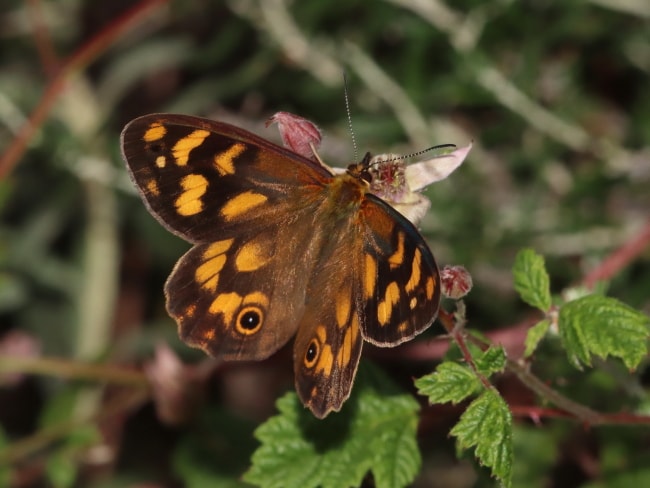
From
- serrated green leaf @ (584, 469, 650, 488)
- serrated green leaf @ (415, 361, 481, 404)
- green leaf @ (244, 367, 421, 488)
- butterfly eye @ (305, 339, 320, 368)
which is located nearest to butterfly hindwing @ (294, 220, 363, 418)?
butterfly eye @ (305, 339, 320, 368)

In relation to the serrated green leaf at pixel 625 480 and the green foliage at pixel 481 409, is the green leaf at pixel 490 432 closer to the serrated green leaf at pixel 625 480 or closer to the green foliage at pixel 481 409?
the green foliage at pixel 481 409

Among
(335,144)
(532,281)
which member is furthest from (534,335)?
(335,144)

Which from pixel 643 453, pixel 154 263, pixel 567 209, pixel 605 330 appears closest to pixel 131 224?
pixel 154 263

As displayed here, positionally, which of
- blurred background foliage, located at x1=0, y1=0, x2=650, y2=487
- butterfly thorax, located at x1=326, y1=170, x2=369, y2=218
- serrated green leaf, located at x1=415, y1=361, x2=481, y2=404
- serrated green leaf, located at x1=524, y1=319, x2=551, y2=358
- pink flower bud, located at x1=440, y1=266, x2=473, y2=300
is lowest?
serrated green leaf, located at x1=415, y1=361, x2=481, y2=404

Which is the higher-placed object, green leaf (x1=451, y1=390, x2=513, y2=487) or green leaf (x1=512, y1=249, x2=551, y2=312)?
green leaf (x1=512, y1=249, x2=551, y2=312)

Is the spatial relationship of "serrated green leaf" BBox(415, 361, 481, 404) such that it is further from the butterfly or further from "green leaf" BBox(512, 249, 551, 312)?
"green leaf" BBox(512, 249, 551, 312)

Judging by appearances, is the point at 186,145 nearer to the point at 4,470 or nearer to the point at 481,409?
the point at 481,409
